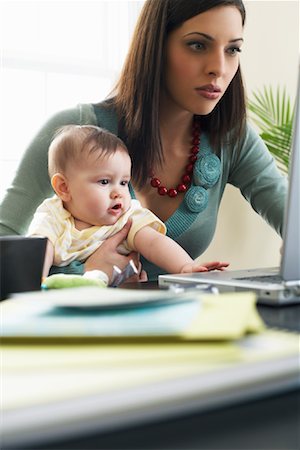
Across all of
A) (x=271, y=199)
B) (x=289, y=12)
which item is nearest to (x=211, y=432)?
(x=271, y=199)

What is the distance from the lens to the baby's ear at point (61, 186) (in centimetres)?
156

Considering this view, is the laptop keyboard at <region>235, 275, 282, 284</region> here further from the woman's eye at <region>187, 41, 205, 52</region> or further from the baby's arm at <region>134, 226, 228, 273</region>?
the woman's eye at <region>187, 41, 205, 52</region>

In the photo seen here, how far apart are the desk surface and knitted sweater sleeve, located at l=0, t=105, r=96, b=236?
1.42 m

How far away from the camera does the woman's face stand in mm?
1722

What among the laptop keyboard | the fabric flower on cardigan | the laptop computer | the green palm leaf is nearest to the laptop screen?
the laptop computer

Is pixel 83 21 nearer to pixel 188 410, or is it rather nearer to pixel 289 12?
pixel 289 12

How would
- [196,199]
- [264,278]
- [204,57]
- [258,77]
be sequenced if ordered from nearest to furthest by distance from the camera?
[264,278]
[204,57]
[196,199]
[258,77]

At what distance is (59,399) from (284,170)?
127 inches

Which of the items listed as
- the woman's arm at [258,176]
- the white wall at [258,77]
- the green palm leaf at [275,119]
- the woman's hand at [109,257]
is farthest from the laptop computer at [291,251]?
the white wall at [258,77]

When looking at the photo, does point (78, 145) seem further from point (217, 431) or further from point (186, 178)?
point (217, 431)

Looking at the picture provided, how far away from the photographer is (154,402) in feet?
1.17

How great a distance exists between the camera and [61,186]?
158cm

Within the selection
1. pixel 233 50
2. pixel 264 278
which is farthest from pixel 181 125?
pixel 264 278

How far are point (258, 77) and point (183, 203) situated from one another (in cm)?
196
